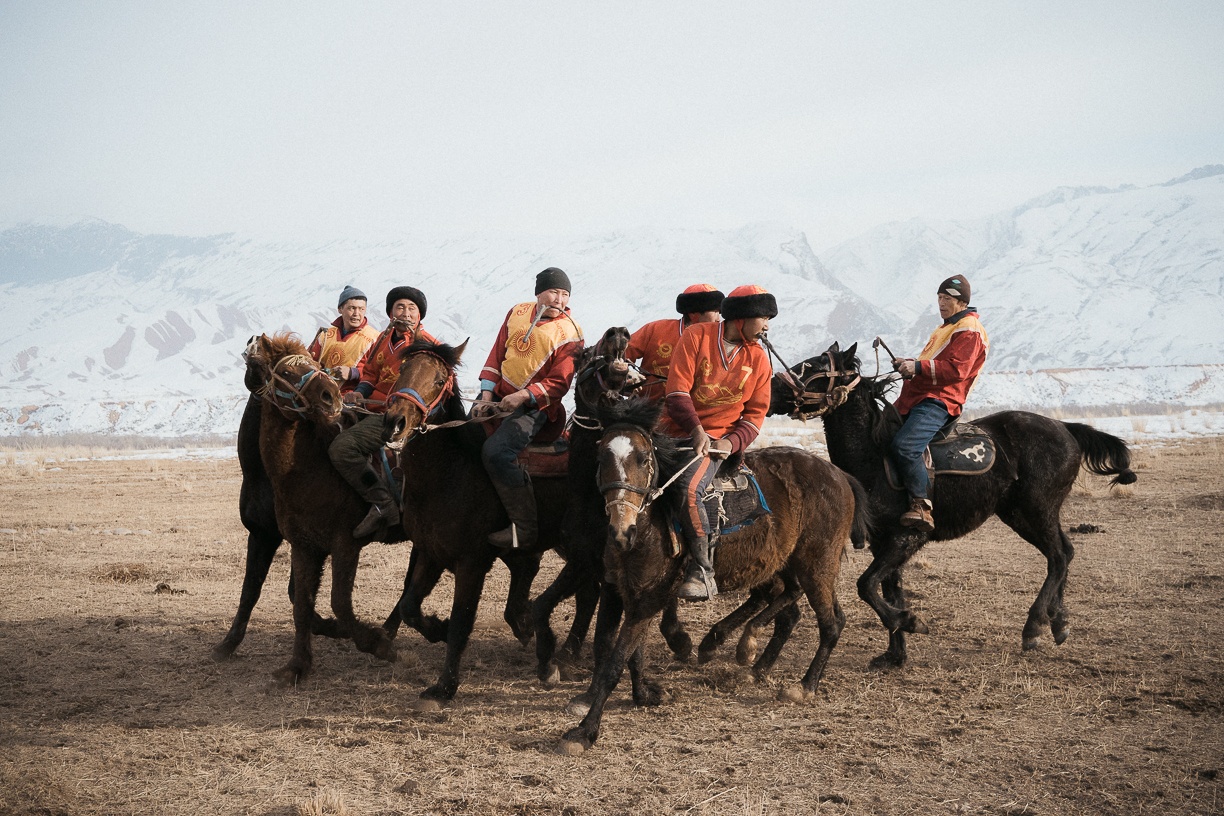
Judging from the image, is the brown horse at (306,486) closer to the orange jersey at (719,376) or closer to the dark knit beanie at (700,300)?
the orange jersey at (719,376)

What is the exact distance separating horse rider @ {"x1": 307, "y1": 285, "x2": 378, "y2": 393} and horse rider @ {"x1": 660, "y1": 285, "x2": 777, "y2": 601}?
3.12m

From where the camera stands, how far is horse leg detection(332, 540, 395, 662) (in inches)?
255

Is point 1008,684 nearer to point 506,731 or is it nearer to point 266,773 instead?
point 506,731

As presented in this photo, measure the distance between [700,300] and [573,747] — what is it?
3.39m

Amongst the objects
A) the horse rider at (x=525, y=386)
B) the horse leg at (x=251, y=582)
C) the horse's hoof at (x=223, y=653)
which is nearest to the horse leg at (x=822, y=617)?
the horse rider at (x=525, y=386)

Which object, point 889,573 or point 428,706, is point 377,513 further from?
point 889,573

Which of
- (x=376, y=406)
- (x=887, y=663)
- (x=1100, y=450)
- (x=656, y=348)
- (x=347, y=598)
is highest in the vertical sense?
(x=656, y=348)

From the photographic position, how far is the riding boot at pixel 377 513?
6.58 metres

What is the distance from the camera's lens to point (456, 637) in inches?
241

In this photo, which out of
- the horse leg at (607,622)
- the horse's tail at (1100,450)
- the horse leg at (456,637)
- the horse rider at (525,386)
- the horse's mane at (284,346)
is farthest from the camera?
the horse's tail at (1100,450)

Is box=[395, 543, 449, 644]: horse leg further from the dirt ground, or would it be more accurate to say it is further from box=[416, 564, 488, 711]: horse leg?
the dirt ground

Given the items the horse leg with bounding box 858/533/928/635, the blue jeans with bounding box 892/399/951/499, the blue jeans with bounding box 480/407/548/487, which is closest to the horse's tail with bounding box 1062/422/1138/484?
the blue jeans with bounding box 892/399/951/499

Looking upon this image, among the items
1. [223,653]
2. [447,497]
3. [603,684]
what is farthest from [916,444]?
[223,653]

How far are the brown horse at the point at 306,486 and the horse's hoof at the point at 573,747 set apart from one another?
201 cm
